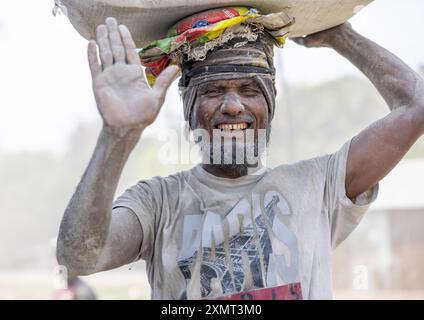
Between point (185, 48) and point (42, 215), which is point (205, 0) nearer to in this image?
point (185, 48)

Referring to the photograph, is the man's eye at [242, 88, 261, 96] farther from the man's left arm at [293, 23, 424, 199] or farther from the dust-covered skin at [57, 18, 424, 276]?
the man's left arm at [293, 23, 424, 199]

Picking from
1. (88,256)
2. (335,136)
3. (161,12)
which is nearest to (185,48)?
(161,12)

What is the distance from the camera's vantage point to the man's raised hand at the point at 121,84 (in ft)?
8.76

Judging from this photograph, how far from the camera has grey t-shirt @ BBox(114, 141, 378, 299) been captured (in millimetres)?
3070

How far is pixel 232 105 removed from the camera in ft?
10.4

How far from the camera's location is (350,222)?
130 inches

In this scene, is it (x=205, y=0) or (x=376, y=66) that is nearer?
(x=205, y=0)

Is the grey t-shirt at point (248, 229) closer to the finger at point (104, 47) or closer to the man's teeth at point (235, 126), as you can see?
the man's teeth at point (235, 126)

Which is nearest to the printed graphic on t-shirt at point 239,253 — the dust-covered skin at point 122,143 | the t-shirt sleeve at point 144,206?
the t-shirt sleeve at point 144,206

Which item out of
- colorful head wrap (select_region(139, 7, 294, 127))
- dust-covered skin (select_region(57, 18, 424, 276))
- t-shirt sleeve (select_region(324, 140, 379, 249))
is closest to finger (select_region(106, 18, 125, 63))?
dust-covered skin (select_region(57, 18, 424, 276))

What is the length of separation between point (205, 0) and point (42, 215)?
48.7 metres

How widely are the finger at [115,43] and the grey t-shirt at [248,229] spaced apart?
0.66m

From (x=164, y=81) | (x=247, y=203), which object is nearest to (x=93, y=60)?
(x=164, y=81)

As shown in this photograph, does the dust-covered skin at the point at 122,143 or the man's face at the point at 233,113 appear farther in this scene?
the man's face at the point at 233,113
